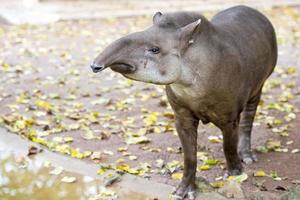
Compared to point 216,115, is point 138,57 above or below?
above

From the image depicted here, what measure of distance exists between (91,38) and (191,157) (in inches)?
305

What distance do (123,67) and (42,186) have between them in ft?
5.83

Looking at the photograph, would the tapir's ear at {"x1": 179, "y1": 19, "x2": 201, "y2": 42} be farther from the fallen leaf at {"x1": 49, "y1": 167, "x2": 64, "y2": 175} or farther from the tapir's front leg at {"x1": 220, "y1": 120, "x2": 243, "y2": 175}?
the fallen leaf at {"x1": 49, "y1": 167, "x2": 64, "y2": 175}

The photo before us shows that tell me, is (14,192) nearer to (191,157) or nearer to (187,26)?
(191,157)

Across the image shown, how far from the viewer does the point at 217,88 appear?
4391mm

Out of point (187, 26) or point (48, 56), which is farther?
point (48, 56)

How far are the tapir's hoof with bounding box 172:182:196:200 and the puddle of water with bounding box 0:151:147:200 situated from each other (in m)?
0.27

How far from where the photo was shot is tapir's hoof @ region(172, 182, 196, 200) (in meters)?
4.74

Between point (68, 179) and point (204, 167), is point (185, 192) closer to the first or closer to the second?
point (204, 167)

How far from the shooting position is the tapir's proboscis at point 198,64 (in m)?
3.95

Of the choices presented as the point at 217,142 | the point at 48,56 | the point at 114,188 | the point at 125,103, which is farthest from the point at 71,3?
the point at 114,188

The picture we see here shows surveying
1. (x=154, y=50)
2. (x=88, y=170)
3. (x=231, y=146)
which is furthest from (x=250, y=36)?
(x=88, y=170)

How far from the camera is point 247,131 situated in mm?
5801

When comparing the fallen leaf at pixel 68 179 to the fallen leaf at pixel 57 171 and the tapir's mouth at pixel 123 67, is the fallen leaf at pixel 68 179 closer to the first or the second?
the fallen leaf at pixel 57 171
